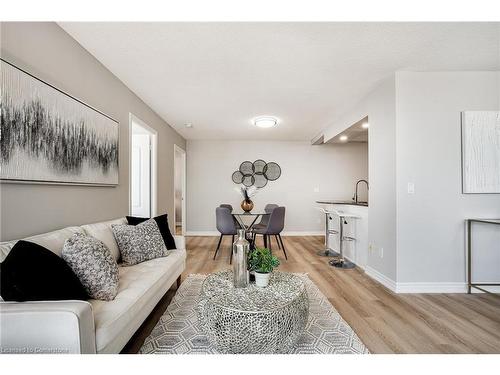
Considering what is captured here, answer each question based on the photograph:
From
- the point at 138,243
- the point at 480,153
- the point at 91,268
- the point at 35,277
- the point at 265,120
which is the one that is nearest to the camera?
the point at 35,277

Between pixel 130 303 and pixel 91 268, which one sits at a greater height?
pixel 91 268

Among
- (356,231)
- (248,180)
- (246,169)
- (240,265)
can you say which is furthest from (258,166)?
(240,265)

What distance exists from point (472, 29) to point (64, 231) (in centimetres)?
345

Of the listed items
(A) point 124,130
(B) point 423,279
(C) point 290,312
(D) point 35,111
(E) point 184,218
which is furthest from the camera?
(E) point 184,218

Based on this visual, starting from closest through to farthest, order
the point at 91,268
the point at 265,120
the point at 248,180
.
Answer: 1. the point at 91,268
2. the point at 265,120
3. the point at 248,180

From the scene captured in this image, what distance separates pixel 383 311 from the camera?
2.23 metres

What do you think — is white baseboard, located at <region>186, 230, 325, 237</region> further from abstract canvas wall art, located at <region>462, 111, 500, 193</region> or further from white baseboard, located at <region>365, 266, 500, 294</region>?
abstract canvas wall art, located at <region>462, 111, 500, 193</region>

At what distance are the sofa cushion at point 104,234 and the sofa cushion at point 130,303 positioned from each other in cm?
18

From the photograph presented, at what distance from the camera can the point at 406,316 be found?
214 cm

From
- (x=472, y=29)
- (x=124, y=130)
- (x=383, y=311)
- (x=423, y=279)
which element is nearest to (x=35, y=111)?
(x=124, y=130)

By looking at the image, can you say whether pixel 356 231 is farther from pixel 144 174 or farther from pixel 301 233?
pixel 144 174

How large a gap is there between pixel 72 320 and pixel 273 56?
2.39m

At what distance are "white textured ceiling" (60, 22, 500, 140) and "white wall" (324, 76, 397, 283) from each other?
0.23m
